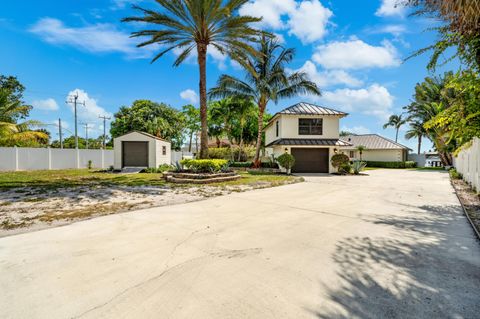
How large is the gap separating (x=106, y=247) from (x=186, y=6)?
41.9 feet

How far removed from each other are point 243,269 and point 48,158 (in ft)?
81.2

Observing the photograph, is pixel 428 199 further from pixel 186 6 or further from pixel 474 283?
pixel 186 6

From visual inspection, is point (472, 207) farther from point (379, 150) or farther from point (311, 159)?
point (379, 150)

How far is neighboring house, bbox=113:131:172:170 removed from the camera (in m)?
20.8

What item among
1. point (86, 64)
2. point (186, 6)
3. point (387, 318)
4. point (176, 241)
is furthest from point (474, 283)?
point (86, 64)

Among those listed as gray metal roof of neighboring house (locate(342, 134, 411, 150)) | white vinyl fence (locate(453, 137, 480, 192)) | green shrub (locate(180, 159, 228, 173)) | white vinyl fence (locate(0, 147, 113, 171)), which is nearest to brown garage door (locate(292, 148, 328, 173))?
green shrub (locate(180, 159, 228, 173))

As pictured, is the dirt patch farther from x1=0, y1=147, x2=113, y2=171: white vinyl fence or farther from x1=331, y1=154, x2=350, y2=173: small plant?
x1=0, y1=147, x2=113, y2=171: white vinyl fence

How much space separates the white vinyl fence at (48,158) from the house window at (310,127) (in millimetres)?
19907

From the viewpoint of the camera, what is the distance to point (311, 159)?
20031mm

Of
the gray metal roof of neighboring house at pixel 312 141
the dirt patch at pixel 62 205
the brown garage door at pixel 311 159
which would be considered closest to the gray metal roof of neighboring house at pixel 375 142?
the gray metal roof of neighboring house at pixel 312 141

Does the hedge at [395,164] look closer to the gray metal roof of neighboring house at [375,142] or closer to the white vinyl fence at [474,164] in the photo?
the gray metal roof of neighboring house at [375,142]

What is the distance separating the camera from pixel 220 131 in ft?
120

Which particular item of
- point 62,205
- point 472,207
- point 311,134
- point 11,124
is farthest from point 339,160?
point 11,124

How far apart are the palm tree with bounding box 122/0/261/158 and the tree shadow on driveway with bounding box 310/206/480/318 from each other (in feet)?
36.8
